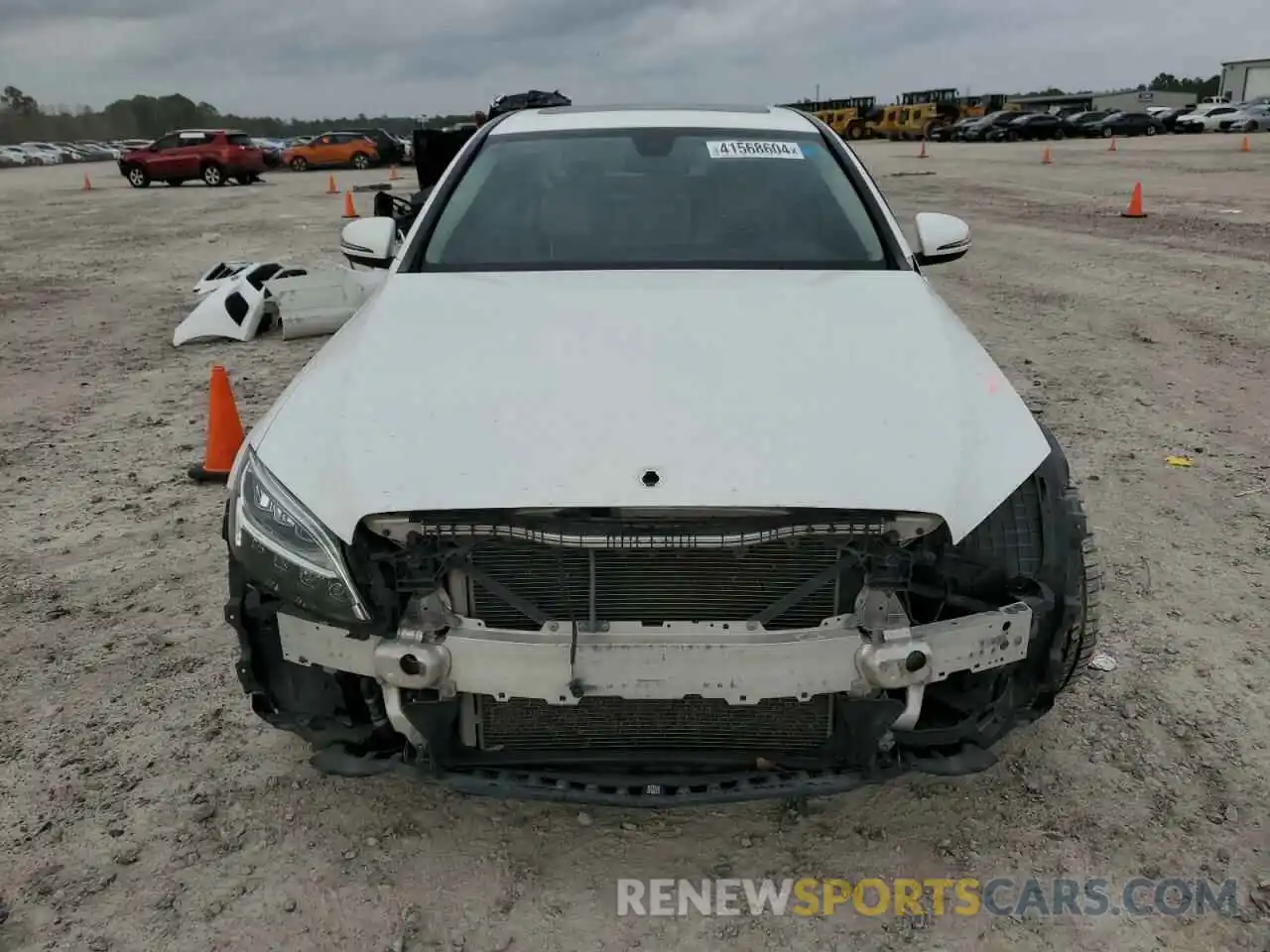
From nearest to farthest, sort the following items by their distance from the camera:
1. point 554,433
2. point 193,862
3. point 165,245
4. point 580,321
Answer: point 554,433, point 193,862, point 580,321, point 165,245

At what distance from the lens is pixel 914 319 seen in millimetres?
2723

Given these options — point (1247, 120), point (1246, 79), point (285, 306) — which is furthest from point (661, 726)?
point (1246, 79)

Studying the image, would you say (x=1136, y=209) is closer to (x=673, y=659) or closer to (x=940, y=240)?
(x=940, y=240)

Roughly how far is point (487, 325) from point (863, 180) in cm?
158

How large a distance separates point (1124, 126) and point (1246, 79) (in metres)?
36.2

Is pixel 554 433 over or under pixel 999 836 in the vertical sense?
over

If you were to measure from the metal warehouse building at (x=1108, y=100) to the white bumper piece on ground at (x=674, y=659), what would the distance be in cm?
6283

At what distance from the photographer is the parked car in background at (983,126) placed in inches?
1665

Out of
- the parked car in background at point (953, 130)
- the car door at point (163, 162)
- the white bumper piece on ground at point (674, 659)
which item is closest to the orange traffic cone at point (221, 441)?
the white bumper piece on ground at point (674, 659)

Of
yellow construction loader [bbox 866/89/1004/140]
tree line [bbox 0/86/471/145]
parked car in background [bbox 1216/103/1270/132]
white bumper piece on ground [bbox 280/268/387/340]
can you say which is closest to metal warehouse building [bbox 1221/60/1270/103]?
yellow construction loader [bbox 866/89/1004/140]

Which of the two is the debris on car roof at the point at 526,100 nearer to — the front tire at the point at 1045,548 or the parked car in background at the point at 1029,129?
the front tire at the point at 1045,548

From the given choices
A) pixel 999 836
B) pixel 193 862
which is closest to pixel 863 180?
pixel 999 836

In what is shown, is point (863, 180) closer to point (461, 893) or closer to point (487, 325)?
point (487, 325)

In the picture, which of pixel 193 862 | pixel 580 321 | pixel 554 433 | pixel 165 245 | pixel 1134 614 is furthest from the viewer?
pixel 165 245
